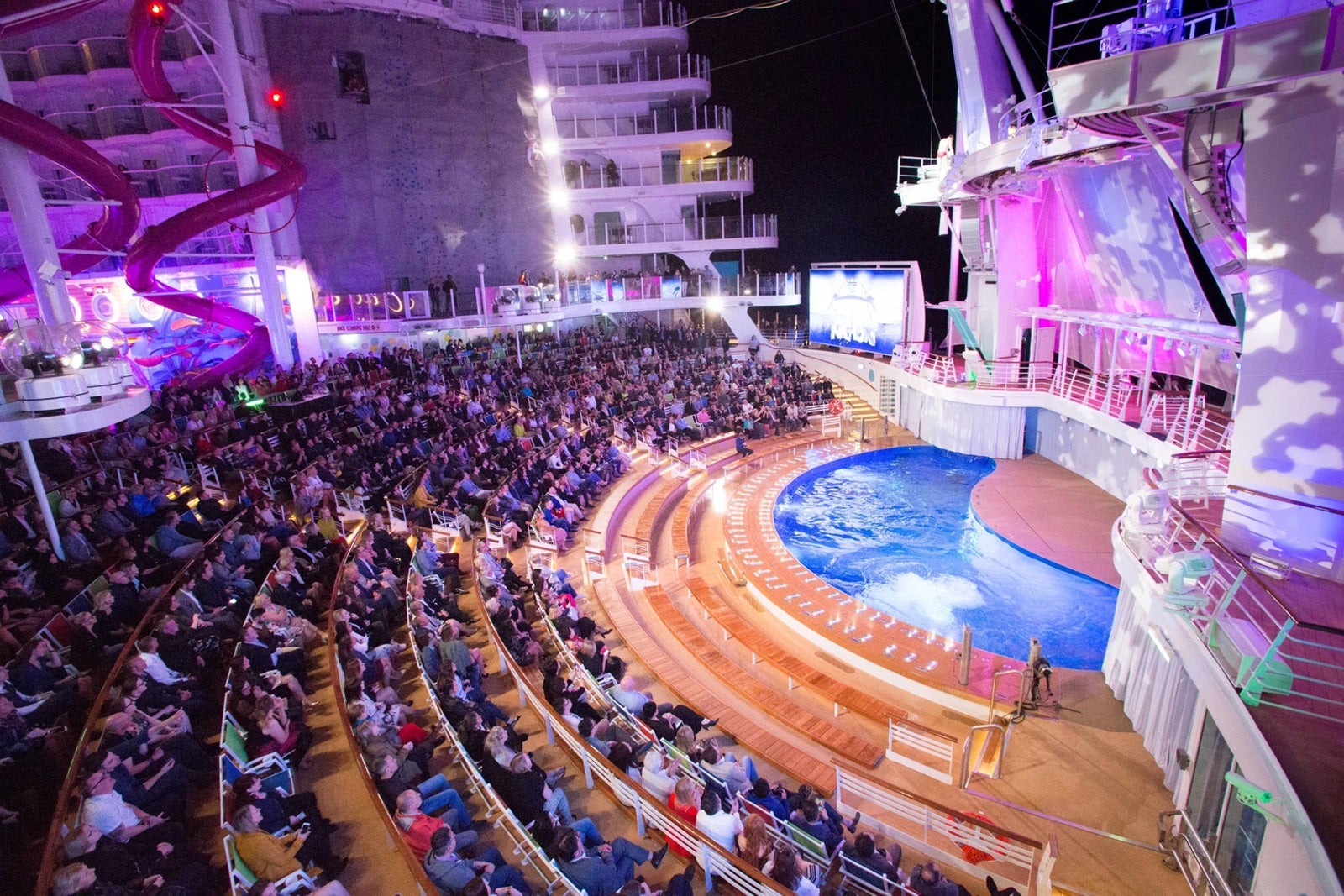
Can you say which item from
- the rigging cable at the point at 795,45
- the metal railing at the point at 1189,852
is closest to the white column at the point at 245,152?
the rigging cable at the point at 795,45

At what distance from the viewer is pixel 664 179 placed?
26.6m

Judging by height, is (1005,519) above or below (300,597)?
below

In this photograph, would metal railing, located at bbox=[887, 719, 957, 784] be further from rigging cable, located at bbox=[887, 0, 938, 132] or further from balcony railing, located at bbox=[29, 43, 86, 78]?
balcony railing, located at bbox=[29, 43, 86, 78]

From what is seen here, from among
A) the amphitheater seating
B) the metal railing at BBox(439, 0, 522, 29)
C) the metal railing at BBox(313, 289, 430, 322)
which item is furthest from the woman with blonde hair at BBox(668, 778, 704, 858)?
the metal railing at BBox(439, 0, 522, 29)

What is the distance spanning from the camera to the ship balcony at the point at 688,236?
2506 cm

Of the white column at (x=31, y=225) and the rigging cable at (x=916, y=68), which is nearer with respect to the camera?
the white column at (x=31, y=225)

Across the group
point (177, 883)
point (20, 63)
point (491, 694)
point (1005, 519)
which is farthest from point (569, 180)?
point (177, 883)

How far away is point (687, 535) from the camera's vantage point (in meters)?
12.8

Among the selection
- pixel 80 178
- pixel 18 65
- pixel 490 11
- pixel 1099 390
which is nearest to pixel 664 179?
pixel 490 11

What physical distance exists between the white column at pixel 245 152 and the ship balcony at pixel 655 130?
11977mm

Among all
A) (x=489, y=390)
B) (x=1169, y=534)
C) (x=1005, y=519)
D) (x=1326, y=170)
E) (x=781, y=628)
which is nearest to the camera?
(x=1326, y=170)

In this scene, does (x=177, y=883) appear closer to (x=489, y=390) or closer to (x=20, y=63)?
(x=489, y=390)

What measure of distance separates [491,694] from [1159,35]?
975 centimetres

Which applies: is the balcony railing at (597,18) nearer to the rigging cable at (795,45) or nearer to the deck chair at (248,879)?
the rigging cable at (795,45)
